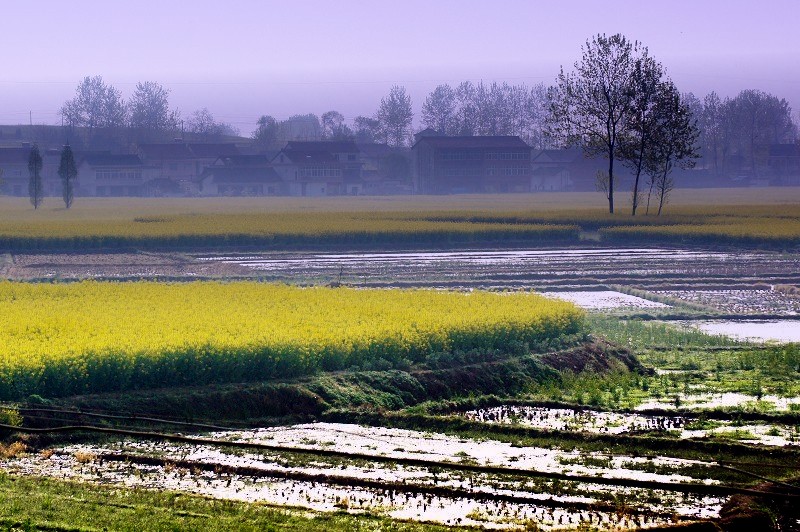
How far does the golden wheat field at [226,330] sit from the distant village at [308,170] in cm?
10226

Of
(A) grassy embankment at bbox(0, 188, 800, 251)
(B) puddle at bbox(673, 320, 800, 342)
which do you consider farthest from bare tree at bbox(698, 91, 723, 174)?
(B) puddle at bbox(673, 320, 800, 342)

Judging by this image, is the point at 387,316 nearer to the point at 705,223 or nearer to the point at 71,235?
the point at 71,235

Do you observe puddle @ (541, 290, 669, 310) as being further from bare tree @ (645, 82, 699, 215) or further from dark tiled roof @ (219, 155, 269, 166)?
dark tiled roof @ (219, 155, 269, 166)

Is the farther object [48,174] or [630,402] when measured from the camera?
[48,174]

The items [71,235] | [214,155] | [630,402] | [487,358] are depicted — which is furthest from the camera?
[214,155]

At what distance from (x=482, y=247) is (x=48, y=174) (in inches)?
3457

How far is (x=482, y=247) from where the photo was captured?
51.7m

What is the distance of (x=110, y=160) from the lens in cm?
12706

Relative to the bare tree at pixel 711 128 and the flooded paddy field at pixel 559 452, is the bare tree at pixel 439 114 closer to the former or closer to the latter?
the bare tree at pixel 711 128

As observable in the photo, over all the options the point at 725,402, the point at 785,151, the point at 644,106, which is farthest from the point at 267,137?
the point at 725,402

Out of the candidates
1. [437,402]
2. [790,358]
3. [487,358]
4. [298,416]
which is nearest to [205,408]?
[298,416]

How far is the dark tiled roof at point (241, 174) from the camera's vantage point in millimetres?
129250

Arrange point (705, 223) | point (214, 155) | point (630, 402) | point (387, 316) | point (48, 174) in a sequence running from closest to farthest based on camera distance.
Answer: point (630, 402)
point (387, 316)
point (705, 223)
point (48, 174)
point (214, 155)

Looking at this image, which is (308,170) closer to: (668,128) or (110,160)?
(110,160)
